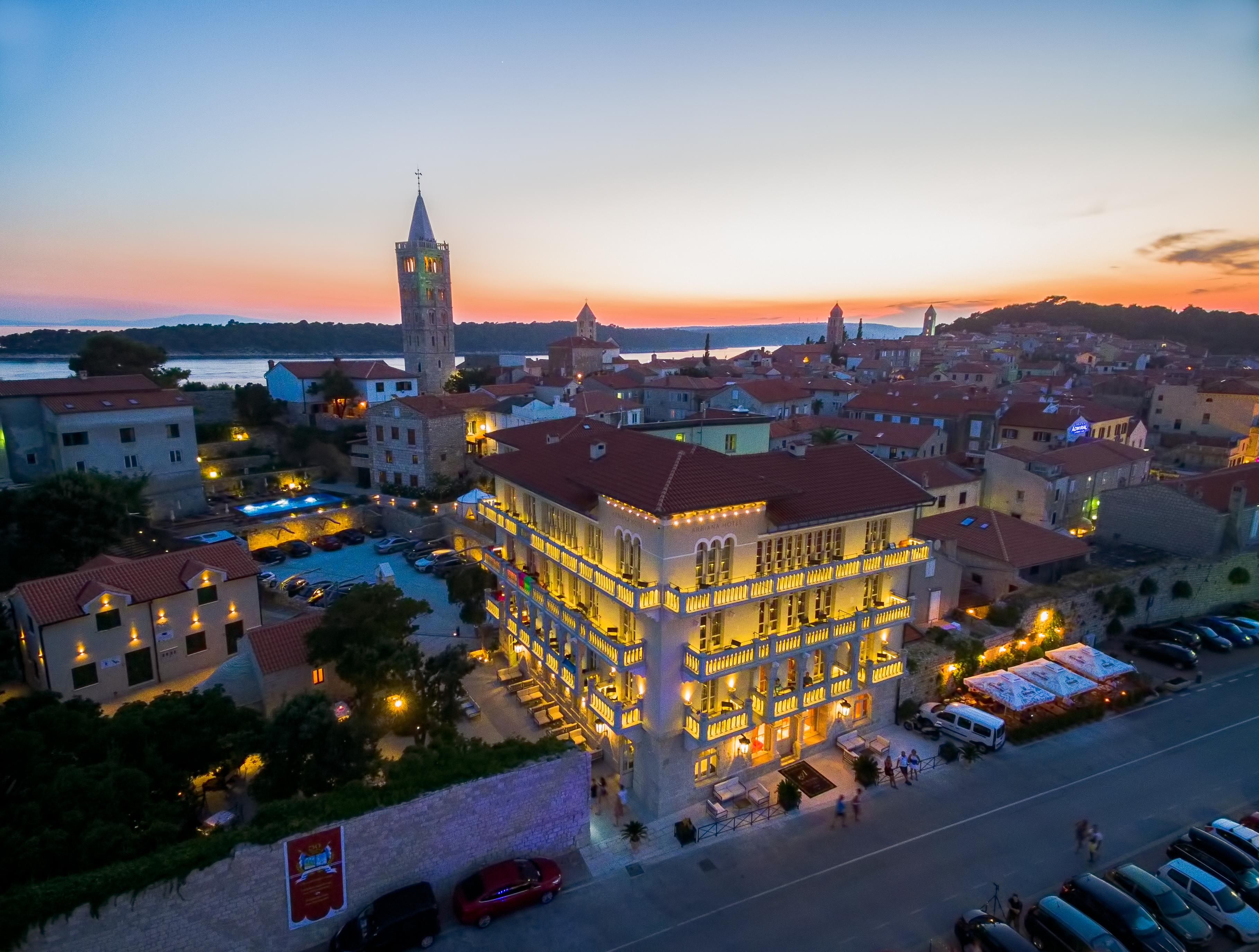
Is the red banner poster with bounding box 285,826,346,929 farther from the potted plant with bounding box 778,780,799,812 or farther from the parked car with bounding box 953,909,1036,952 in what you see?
the parked car with bounding box 953,909,1036,952

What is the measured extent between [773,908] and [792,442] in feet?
124

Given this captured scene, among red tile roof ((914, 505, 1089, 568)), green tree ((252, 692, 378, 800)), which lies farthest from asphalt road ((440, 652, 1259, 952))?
red tile roof ((914, 505, 1089, 568))

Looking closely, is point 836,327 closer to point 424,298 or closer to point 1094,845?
point 424,298

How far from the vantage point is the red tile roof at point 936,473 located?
43469mm

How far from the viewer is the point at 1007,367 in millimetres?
102312

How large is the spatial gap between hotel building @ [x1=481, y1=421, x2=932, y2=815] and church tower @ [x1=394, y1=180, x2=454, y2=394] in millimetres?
66128

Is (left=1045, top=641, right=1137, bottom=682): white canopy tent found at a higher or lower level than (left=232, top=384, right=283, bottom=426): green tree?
lower

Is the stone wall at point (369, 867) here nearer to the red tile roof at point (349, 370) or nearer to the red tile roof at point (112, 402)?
the red tile roof at point (112, 402)

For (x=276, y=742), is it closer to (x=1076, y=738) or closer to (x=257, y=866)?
(x=257, y=866)

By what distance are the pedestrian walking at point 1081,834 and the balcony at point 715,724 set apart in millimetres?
10442

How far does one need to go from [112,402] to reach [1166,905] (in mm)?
58148

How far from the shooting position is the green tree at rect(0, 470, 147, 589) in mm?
33469

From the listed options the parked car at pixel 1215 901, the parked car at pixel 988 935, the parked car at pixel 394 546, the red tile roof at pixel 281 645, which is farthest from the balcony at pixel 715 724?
the parked car at pixel 394 546

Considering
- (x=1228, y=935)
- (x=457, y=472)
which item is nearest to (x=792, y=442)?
(x=457, y=472)
